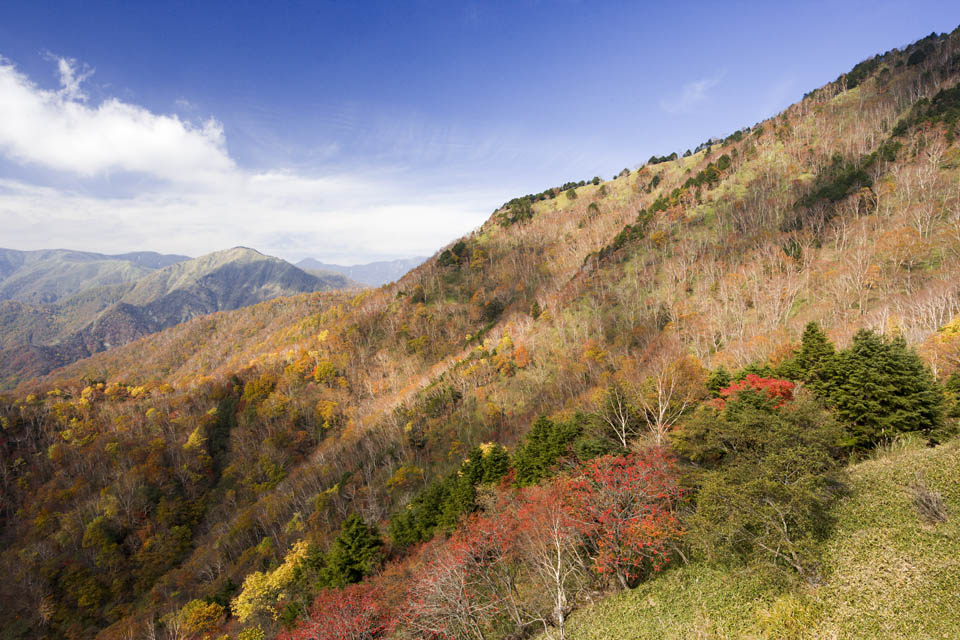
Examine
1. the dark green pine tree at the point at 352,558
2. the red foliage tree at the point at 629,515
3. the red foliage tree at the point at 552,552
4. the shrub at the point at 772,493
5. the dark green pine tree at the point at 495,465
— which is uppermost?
the shrub at the point at 772,493

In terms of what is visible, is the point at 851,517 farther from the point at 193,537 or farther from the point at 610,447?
the point at 193,537

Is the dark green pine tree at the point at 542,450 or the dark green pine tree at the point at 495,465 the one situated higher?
the dark green pine tree at the point at 542,450

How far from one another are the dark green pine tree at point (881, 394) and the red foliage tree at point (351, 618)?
35022 mm

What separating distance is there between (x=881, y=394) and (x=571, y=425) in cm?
2288

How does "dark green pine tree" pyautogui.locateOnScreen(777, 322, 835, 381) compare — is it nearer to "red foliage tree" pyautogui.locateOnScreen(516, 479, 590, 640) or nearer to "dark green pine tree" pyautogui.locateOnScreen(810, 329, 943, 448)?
"dark green pine tree" pyautogui.locateOnScreen(810, 329, 943, 448)

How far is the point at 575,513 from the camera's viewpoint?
24.2m

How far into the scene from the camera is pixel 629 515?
2234 centimetres

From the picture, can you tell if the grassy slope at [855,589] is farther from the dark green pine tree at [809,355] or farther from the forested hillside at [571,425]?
the dark green pine tree at [809,355]

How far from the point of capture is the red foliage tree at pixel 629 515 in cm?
2089

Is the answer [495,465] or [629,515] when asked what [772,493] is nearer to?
[629,515]

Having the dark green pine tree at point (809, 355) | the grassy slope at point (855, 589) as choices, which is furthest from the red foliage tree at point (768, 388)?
the grassy slope at point (855, 589)

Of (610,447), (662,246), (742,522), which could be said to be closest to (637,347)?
(662,246)

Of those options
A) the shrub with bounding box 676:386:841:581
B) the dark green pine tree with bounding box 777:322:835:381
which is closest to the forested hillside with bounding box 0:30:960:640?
the shrub with bounding box 676:386:841:581

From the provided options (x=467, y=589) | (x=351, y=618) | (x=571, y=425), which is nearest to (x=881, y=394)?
(x=571, y=425)
